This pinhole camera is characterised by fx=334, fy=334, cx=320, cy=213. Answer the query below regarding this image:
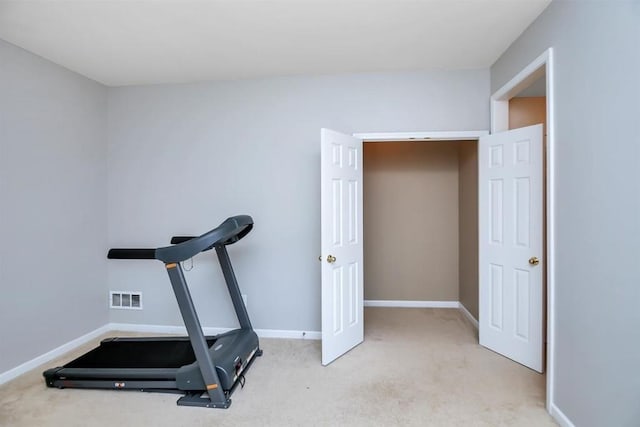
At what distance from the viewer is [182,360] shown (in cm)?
275

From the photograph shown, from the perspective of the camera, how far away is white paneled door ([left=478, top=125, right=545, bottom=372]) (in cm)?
266

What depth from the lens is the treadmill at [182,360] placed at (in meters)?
2.29

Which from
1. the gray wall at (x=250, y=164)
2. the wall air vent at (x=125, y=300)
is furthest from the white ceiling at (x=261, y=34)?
the wall air vent at (x=125, y=300)

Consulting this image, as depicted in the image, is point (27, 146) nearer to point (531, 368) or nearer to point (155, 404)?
point (155, 404)

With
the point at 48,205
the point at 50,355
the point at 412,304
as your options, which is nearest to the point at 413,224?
the point at 412,304

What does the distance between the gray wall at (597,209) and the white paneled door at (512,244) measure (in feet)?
2.03

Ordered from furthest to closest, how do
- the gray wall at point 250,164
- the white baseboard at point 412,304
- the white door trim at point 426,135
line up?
the white baseboard at point 412,304, the gray wall at point 250,164, the white door trim at point 426,135

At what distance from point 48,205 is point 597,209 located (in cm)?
407

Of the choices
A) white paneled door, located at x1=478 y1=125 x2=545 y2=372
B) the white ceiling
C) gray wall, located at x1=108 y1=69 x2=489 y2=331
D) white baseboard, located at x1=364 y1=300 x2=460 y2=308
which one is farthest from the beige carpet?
the white ceiling

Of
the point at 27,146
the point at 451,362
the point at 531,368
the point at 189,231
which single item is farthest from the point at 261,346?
the point at 27,146

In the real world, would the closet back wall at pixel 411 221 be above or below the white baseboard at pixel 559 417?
above

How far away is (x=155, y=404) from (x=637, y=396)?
2755 millimetres

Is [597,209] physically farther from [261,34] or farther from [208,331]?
[208,331]

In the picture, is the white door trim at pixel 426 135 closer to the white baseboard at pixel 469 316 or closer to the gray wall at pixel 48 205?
the white baseboard at pixel 469 316
